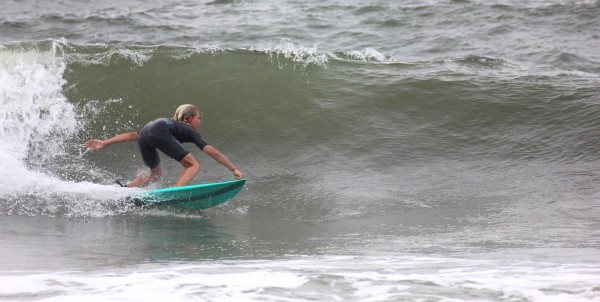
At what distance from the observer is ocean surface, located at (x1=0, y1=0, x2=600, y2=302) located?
541 centimetres

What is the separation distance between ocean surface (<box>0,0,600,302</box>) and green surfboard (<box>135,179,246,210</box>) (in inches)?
6.9

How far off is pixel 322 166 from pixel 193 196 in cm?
236

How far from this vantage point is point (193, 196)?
328 inches

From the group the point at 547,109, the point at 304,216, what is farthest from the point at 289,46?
the point at 304,216

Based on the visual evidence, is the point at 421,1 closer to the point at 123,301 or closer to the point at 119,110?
the point at 119,110

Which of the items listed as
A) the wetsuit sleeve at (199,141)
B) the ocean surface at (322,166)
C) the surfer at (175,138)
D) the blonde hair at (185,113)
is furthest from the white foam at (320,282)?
the blonde hair at (185,113)

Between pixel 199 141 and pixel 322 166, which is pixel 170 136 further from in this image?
pixel 322 166

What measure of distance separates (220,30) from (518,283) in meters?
13.5

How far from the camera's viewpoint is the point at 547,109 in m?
11.3

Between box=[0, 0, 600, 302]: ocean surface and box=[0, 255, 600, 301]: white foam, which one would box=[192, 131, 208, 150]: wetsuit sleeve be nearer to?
box=[0, 0, 600, 302]: ocean surface

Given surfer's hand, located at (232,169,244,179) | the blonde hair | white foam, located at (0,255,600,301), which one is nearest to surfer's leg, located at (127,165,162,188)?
the blonde hair

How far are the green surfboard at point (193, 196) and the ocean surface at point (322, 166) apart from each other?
0.57 feet

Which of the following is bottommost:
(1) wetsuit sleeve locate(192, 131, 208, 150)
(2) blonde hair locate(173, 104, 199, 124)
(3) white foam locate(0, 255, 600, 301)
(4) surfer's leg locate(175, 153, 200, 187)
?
(3) white foam locate(0, 255, 600, 301)

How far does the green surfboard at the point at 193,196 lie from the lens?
823 centimetres
